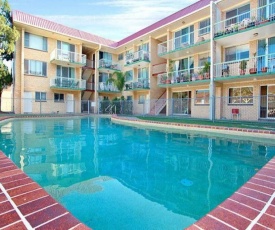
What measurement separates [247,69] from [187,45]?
564cm

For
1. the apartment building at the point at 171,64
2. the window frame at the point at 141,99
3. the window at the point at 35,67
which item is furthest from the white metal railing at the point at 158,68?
the window at the point at 35,67

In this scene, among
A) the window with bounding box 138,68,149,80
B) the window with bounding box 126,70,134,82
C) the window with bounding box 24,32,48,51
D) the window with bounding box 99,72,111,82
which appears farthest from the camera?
the window with bounding box 99,72,111,82

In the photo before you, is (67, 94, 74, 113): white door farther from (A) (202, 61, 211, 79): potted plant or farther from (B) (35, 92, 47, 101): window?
(A) (202, 61, 211, 79): potted plant

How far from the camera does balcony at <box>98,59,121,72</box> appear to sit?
965 inches

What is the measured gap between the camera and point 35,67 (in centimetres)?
1992

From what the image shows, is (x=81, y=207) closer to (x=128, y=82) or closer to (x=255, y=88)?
(x=255, y=88)

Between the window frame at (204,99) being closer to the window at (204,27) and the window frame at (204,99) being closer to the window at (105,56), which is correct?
the window at (204,27)

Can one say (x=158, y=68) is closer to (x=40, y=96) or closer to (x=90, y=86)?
(x=90, y=86)

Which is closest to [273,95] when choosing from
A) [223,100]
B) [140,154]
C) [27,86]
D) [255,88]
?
[255,88]

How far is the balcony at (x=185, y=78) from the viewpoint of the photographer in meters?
14.6

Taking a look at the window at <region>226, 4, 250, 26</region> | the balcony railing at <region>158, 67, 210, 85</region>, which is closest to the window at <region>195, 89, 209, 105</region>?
the balcony railing at <region>158, 67, 210, 85</region>

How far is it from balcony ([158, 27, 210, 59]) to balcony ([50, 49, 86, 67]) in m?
9.00

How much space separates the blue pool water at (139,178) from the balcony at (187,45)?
1111cm

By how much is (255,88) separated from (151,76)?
33.3ft
